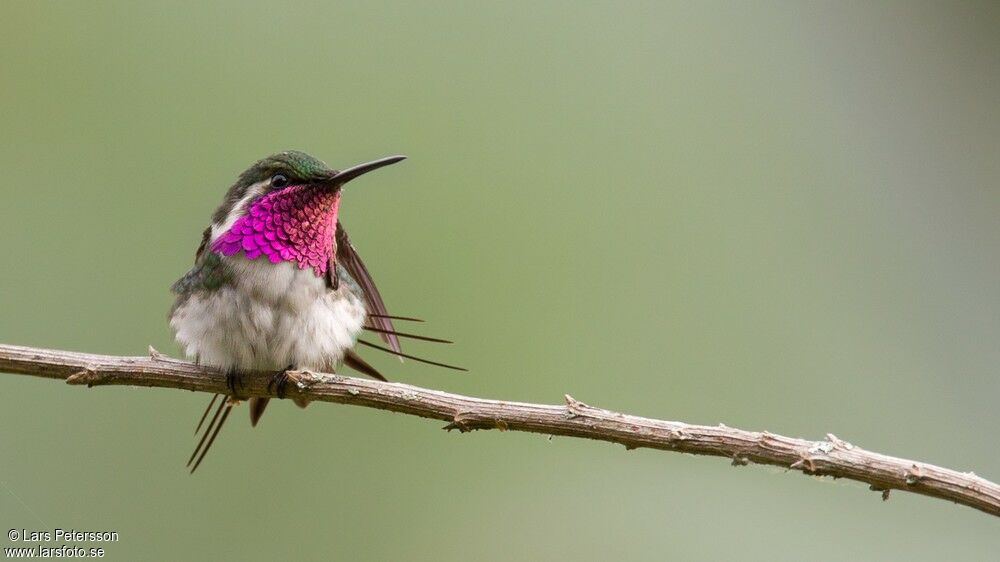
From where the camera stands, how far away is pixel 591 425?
2.33 m

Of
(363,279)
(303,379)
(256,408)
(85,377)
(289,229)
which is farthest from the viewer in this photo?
(363,279)

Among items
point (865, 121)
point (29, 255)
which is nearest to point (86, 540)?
point (29, 255)

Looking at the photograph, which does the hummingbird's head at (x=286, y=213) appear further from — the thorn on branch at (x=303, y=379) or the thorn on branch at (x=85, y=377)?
the thorn on branch at (x=85, y=377)

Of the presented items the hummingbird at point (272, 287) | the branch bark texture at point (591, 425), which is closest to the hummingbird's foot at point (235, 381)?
the hummingbird at point (272, 287)

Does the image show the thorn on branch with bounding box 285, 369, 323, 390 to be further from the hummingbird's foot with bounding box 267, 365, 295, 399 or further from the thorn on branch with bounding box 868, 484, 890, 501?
the thorn on branch with bounding box 868, 484, 890, 501

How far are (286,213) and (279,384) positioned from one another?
0.57 metres

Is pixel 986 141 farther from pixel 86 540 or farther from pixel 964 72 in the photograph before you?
pixel 86 540

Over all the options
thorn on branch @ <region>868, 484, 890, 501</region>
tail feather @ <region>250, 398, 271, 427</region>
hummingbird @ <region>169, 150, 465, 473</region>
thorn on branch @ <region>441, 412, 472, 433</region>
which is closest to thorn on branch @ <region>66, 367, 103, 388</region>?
hummingbird @ <region>169, 150, 465, 473</region>

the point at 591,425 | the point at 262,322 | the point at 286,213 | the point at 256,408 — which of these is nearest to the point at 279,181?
the point at 286,213

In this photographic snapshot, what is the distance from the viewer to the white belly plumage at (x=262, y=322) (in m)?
2.82

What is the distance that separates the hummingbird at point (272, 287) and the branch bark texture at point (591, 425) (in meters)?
0.19

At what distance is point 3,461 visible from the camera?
4.18 metres

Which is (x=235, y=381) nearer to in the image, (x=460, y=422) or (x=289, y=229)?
(x=289, y=229)

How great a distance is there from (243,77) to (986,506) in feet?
14.5
